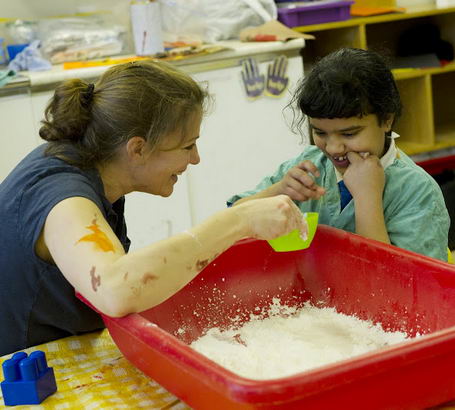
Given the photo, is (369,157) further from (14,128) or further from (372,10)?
(372,10)

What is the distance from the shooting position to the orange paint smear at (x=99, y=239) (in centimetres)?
111

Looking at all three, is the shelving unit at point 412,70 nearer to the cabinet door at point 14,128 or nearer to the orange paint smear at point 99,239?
the cabinet door at point 14,128

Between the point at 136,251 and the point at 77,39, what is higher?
the point at 77,39

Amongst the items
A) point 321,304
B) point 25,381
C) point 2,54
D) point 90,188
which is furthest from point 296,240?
point 2,54

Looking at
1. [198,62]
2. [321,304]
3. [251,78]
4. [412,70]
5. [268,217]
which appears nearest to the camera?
[268,217]

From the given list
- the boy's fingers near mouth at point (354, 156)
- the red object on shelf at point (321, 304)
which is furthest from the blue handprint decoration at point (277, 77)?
the red object on shelf at point (321, 304)

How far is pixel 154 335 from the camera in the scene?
1013 millimetres

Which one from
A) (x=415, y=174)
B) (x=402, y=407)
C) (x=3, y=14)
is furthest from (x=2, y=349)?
(x=3, y=14)

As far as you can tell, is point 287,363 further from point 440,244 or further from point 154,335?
point 440,244

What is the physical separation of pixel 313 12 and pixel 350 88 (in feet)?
6.46

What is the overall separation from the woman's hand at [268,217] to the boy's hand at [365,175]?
0.32m

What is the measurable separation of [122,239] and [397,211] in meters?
0.55

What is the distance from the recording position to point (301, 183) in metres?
1.61

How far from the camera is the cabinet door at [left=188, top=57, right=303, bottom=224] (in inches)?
122
